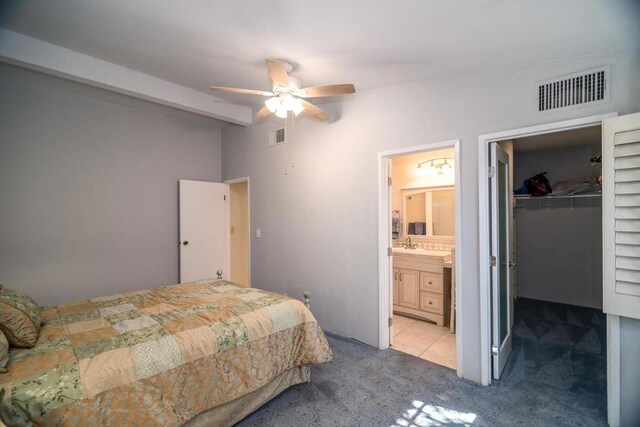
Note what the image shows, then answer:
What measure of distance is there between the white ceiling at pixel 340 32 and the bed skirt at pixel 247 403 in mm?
2550

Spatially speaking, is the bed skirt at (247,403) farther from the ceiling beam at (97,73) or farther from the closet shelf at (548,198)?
the closet shelf at (548,198)

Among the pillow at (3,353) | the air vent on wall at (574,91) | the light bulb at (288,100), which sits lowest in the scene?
the pillow at (3,353)

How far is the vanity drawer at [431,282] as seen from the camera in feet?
11.4

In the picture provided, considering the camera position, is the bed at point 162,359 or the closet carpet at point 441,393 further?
the closet carpet at point 441,393

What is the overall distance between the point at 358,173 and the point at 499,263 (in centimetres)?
156

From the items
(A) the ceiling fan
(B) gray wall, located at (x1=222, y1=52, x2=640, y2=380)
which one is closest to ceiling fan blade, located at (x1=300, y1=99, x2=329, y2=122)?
(A) the ceiling fan

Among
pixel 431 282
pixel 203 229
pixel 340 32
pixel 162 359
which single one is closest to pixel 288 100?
pixel 340 32

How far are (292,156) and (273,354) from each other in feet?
8.00

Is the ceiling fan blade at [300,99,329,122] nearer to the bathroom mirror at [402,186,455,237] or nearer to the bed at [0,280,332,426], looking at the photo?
the bed at [0,280,332,426]

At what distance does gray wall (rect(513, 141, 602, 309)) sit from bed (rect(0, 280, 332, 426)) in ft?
14.2

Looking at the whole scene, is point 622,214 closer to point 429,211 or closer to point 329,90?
point 329,90

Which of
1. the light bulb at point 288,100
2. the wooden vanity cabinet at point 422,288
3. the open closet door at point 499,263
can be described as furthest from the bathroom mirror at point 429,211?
the light bulb at point 288,100

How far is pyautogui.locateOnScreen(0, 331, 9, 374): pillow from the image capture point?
1286 mm

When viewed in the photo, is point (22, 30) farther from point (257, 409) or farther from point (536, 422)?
point (536, 422)
